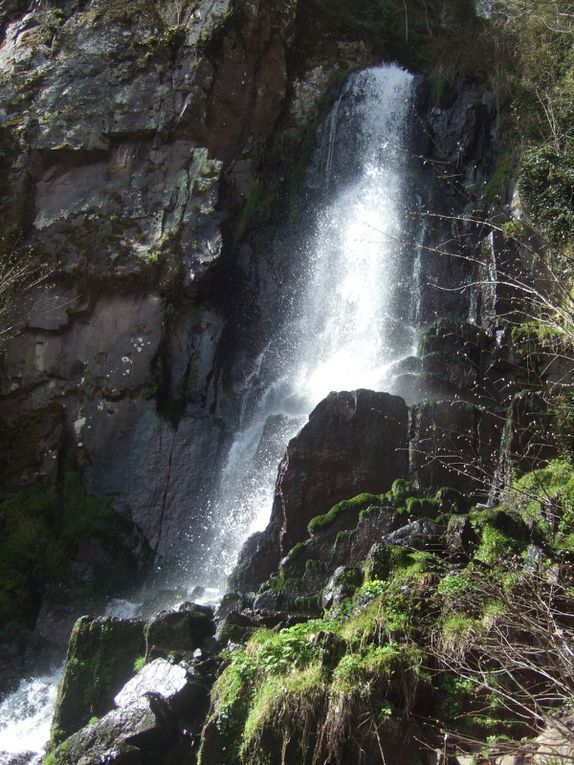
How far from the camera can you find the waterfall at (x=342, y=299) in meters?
11.9

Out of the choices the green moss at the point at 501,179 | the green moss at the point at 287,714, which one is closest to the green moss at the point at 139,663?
the green moss at the point at 287,714

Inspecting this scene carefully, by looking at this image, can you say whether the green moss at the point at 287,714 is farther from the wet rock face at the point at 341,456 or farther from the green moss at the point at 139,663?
the wet rock face at the point at 341,456

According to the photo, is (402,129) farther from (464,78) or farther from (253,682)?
(253,682)

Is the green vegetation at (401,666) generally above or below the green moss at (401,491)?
below

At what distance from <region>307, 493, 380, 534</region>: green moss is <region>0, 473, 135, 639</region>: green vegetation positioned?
14.2 ft

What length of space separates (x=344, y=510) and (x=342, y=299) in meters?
6.49

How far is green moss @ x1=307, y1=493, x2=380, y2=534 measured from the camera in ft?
30.8

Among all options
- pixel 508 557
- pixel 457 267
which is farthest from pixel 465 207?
pixel 508 557

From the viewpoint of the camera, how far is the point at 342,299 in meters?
14.8

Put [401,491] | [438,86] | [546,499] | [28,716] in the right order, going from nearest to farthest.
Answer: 1. [546,499]
2. [28,716]
3. [401,491]
4. [438,86]

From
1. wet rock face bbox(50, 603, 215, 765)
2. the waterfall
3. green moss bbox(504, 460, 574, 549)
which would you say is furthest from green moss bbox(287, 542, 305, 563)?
green moss bbox(504, 460, 574, 549)

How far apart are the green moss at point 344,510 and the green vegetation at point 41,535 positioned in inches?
170

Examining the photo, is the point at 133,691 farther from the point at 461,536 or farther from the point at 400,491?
the point at 400,491

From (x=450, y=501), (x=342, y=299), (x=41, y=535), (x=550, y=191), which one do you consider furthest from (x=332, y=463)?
(x=550, y=191)
